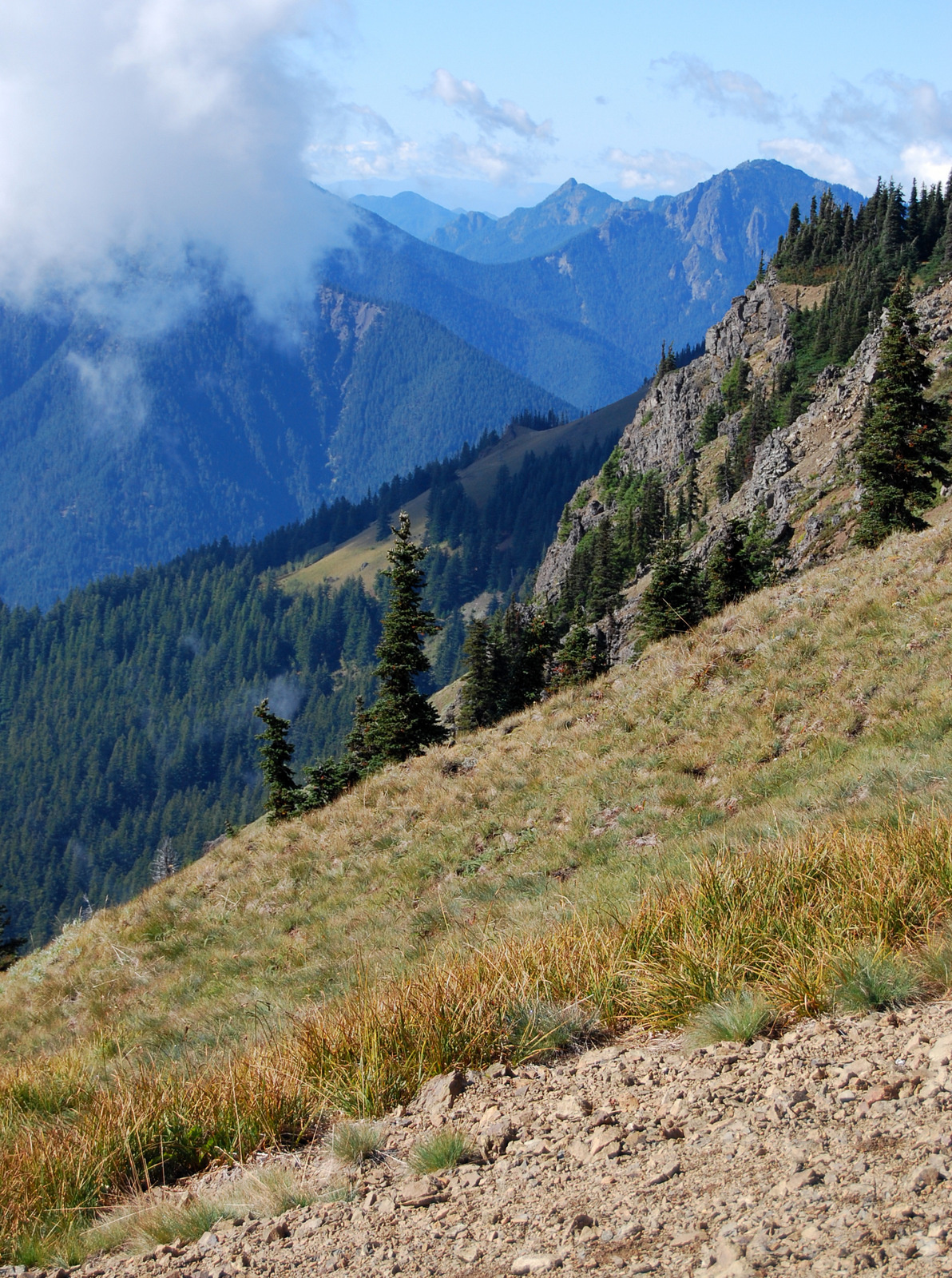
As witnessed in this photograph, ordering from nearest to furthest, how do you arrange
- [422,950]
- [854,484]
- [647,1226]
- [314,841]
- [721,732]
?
[647,1226], [422,950], [721,732], [314,841], [854,484]

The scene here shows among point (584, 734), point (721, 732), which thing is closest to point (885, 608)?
point (721, 732)

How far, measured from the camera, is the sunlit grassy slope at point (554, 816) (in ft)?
29.5

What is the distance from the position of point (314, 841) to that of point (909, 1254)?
564 inches

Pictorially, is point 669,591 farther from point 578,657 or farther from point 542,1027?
point 542,1027

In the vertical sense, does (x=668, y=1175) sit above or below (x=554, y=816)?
above

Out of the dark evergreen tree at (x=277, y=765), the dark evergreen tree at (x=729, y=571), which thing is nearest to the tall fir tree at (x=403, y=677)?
the dark evergreen tree at (x=277, y=765)

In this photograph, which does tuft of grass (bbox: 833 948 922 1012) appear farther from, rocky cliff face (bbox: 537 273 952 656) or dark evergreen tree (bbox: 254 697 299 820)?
rocky cliff face (bbox: 537 273 952 656)

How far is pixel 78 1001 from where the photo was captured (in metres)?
12.7

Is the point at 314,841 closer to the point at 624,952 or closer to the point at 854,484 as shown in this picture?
the point at 624,952

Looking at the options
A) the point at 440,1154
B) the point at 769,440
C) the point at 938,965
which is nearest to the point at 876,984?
the point at 938,965

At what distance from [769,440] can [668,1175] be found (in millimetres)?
99384

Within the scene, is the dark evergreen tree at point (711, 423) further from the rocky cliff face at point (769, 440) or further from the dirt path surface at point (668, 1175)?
the dirt path surface at point (668, 1175)

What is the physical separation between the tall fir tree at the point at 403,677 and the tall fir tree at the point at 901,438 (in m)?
20.8

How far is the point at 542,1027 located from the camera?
477 centimetres
